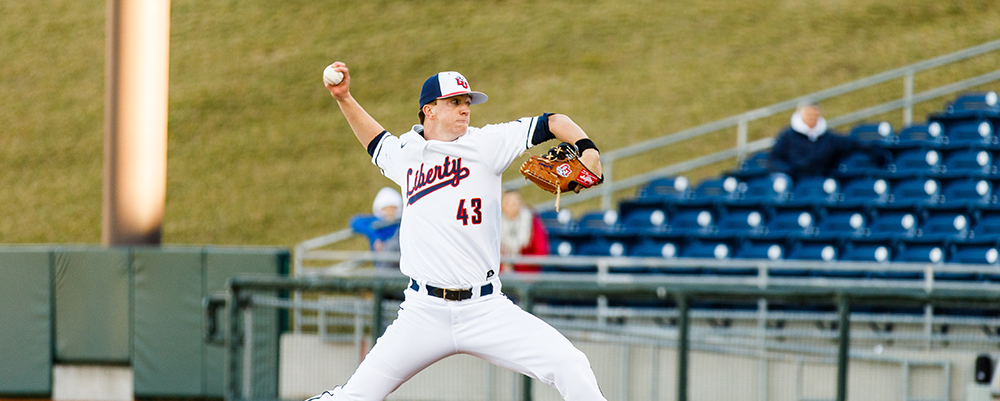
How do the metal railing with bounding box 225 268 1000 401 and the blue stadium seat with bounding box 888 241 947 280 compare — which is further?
the blue stadium seat with bounding box 888 241 947 280

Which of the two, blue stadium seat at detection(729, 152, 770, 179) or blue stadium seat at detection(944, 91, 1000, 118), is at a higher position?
blue stadium seat at detection(944, 91, 1000, 118)

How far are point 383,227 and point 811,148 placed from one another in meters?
4.42

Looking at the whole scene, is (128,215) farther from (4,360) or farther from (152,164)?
(4,360)

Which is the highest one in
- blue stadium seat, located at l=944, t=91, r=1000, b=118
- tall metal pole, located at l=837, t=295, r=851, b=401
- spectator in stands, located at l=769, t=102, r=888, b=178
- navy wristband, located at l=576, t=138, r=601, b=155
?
blue stadium seat, located at l=944, t=91, r=1000, b=118

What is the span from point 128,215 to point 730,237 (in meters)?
5.73

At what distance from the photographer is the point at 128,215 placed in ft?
31.9

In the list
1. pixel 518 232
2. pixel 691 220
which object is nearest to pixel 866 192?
pixel 691 220

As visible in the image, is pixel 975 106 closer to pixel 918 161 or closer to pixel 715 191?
pixel 918 161

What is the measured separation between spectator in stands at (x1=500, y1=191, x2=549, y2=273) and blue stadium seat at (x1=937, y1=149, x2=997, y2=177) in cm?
427

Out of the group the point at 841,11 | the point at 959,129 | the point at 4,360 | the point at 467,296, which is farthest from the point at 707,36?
the point at 467,296

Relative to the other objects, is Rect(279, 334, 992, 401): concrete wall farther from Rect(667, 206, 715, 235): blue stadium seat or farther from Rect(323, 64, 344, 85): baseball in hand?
Rect(667, 206, 715, 235): blue stadium seat

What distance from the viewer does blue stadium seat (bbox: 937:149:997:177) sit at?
10305mm

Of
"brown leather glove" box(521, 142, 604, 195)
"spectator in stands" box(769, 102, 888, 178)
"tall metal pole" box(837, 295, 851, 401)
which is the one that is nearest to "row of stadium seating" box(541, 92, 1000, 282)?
"spectator in stands" box(769, 102, 888, 178)

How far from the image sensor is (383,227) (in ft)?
29.7
